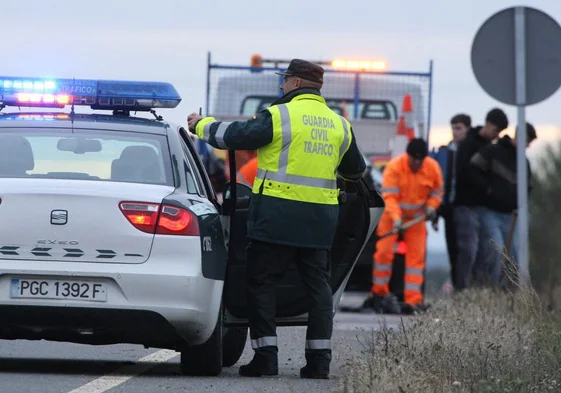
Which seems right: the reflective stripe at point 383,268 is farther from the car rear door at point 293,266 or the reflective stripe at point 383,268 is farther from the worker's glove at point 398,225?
the car rear door at point 293,266

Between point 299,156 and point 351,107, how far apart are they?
1178 centimetres

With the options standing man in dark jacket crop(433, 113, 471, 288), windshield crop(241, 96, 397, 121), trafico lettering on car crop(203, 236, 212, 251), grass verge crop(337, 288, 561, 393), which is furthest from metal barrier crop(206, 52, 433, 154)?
trafico lettering on car crop(203, 236, 212, 251)

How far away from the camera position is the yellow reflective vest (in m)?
9.35

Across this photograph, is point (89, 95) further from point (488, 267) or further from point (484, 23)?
point (488, 267)

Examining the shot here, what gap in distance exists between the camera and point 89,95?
965cm

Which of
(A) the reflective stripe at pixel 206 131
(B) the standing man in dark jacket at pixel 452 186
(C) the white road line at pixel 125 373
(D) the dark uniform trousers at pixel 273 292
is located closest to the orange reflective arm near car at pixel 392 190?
(B) the standing man in dark jacket at pixel 452 186

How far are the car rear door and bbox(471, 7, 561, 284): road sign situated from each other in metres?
2.95

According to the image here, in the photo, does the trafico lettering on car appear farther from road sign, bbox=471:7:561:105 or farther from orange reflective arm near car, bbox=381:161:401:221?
orange reflective arm near car, bbox=381:161:401:221

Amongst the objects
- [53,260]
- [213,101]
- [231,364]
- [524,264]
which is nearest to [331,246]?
[231,364]

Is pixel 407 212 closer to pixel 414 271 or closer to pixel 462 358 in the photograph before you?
pixel 414 271

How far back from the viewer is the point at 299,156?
9375 millimetres

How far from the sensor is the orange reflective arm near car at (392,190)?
16859 mm

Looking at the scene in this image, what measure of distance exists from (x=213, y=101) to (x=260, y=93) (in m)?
0.90

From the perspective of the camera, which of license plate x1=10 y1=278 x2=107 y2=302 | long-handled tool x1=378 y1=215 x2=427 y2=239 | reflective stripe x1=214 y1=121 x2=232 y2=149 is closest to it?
license plate x1=10 y1=278 x2=107 y2=302
